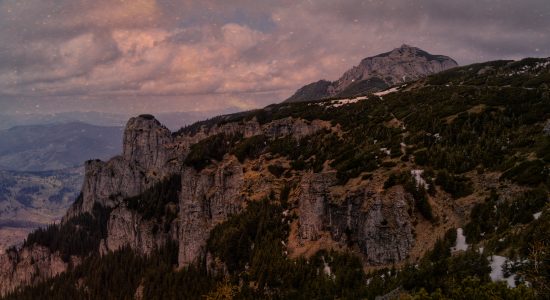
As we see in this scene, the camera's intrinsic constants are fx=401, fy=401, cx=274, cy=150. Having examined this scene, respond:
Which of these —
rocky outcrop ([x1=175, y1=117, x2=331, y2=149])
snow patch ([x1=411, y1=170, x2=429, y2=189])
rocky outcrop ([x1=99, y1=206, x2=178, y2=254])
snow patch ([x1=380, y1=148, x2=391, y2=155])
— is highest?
rocky outcrop ([x1=175, y1=117, x2=331, y2=149])

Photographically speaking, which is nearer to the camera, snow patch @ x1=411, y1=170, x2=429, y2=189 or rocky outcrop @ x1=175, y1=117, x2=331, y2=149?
snow patch @ x1=411, y1=170, x2=429, y2=189

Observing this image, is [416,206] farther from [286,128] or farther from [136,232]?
[136,232]

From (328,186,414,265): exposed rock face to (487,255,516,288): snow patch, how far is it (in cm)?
2216

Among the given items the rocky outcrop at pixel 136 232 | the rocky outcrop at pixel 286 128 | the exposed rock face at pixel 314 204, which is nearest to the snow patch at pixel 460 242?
the exposed rock face at pixel 314 204

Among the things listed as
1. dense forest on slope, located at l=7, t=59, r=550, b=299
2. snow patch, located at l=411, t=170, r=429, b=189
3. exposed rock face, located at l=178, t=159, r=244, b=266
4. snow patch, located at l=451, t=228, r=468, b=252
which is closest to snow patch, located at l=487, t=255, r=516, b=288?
dense forest on slope, located at l=7, t=59, r=550, b=299

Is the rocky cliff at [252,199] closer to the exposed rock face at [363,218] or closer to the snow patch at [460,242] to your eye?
the exposed rock face at [363,218]

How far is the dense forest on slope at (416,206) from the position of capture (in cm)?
5288

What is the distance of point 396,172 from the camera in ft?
287

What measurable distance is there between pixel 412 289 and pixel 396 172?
35.9 m

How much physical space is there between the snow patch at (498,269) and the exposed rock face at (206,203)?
269 feet

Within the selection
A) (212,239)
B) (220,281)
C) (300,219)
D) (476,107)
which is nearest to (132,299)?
(212,239)

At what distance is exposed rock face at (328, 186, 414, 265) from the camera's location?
248ft

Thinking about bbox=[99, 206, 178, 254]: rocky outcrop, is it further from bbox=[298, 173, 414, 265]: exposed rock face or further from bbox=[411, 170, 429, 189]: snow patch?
bbox=[411, 170, 429, 189]: snow patch

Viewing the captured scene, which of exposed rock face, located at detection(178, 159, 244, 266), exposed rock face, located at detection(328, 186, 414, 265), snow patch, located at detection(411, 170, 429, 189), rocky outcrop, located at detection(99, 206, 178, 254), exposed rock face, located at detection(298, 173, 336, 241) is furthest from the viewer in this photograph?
rocky outcrop, located at detection(99, 206, 178, 254)
